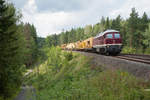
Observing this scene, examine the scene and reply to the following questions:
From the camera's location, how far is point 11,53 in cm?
1344

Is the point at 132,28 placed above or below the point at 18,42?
above

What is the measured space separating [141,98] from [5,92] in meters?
17.1

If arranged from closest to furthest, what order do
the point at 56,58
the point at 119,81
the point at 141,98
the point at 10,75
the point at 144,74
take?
the point at 141,98 → the point at 119,81 → the point at 144,74 → the point at 10,75 → the point at 56,58

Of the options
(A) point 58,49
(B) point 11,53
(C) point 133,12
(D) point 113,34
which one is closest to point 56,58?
(A) point 58,49

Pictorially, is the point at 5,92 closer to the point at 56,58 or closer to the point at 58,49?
the point at 56,58

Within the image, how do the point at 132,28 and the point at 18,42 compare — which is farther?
the point at 132,28

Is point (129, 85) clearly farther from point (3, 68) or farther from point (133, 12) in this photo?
point (133, 12)

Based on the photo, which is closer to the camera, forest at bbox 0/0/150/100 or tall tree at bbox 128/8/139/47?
forest at bbox 0/0/150/100

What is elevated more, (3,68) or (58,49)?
(58,49)

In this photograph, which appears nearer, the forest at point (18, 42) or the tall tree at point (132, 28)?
the forest at point (18, 42)

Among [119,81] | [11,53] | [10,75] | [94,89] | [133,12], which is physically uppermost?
[133,12]

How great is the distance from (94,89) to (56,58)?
85.3 ft

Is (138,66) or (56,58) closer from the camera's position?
(138,66)

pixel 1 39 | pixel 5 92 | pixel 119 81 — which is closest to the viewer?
pixel 119 81
